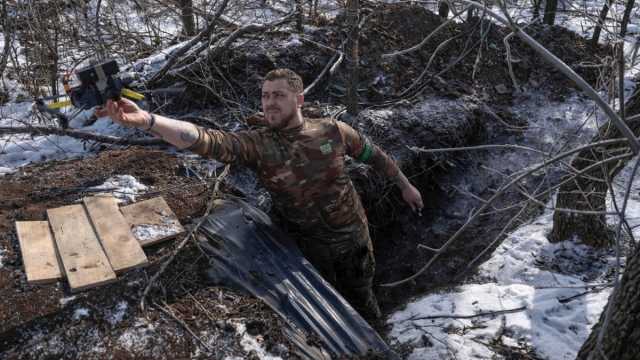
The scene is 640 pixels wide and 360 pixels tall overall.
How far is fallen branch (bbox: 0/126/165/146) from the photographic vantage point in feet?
15.3

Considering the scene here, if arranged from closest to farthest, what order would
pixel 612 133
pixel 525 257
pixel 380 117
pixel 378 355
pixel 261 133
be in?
pixel 378 355 < pixel 261 133 < pixel 612 133 < pixel 525 257 < pixel 380 117

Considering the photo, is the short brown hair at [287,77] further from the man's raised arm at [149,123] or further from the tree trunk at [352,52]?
the tree trunk at [352,52]

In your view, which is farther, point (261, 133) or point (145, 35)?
point (145, 35)

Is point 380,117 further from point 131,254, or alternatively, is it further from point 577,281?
point 131,254

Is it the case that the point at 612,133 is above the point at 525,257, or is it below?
above

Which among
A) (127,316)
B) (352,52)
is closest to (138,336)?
(127,316)

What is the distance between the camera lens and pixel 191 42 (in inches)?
238

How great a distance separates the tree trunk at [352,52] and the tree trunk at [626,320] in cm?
316

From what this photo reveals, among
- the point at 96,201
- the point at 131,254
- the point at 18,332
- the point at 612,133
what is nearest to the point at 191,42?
the point at 96,201

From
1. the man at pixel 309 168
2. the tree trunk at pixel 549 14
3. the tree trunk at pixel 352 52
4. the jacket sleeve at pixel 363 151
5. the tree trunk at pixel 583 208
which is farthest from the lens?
the tree trunk at pixel 549 14

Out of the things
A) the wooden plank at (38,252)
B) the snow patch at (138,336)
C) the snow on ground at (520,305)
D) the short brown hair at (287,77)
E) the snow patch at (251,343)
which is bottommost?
the snow on ground at (520,305)

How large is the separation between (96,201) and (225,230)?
103 centimetres

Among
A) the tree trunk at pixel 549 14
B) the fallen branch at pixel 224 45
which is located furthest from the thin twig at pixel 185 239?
the tree trunk at pixel 549 14

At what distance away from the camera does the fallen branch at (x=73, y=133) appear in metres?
4.66
